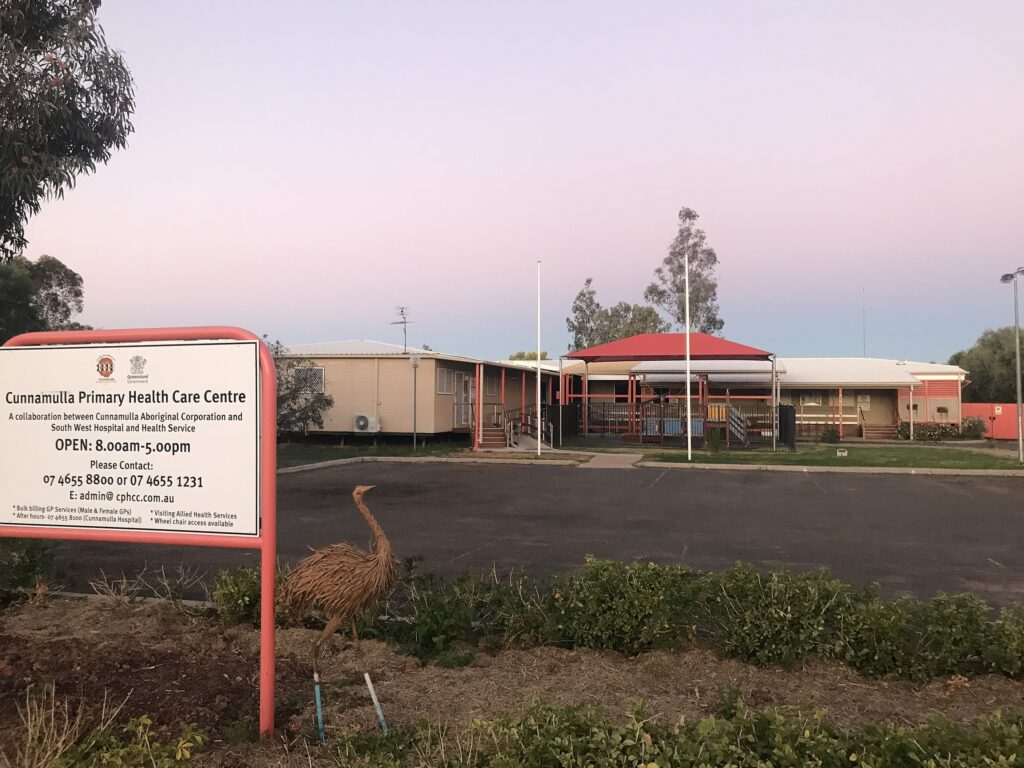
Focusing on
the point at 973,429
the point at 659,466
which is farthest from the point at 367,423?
the point at 973,429

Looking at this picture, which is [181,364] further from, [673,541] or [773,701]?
[673,541]

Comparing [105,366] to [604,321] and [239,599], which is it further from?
[604,321]

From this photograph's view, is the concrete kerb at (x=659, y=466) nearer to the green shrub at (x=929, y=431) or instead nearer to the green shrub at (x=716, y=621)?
the green shrub at (x=716, y=621)

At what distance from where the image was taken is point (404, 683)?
429 cm

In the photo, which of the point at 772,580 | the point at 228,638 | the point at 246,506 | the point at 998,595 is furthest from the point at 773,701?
the point at 998,595

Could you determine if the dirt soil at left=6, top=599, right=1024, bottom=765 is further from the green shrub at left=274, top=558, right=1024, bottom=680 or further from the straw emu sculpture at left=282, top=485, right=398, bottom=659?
the straw emu sculpture at left=282, top=485, right=398, bottom=659

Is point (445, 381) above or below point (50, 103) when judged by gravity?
below

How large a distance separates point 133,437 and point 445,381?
24424 millimetres

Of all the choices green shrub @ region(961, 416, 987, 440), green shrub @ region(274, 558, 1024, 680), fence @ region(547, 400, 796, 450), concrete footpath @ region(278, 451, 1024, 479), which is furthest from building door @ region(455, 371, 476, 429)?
green shrub @ region(274, 558, 1024, 680)

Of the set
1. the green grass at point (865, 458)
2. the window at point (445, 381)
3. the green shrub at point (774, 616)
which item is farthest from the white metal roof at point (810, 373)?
the green shrub at point (774, 616)

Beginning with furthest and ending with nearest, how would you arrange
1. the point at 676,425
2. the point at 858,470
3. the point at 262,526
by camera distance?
the point at 676,425, the point at 858,470, the point at 262,526

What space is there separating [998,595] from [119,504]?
275 inches

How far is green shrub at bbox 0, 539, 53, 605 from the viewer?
6.05m

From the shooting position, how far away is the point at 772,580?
16.2 feet
